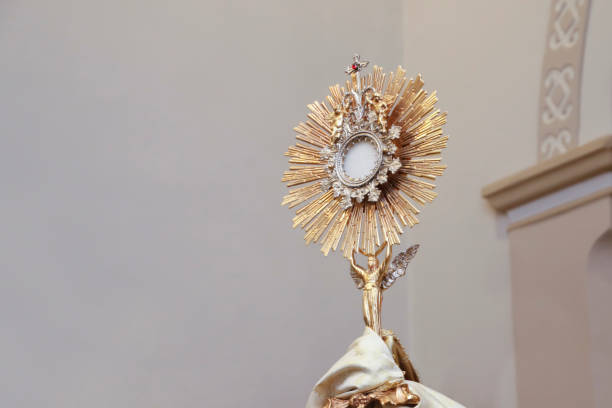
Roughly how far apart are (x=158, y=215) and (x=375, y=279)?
4.55 ft

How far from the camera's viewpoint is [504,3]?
187 inches

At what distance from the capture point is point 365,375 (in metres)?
3.01

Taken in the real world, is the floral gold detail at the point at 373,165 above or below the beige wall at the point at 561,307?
above

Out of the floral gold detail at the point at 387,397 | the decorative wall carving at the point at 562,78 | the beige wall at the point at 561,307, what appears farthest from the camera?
the decorative wall carving at the point at 562,78

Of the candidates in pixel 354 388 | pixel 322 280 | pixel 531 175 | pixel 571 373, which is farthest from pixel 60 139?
pixel 571 373

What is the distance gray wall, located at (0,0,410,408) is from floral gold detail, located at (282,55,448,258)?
39.4 inches

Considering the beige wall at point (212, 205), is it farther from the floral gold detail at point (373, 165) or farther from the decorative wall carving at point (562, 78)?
the floral gold detail at point (373, 165)

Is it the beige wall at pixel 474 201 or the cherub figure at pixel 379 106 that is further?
the beige wall at pixel 474 201

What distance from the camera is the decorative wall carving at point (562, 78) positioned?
13.6 feet

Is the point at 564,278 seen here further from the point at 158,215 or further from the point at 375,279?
the point at 158,215

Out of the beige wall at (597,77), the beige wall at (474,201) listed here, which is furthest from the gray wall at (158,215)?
the beige wall at (597,77)

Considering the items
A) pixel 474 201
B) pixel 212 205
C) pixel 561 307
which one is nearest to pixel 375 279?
pixel 561 307

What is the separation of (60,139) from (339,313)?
1.71 meters

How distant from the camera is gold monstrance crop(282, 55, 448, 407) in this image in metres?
3.36
